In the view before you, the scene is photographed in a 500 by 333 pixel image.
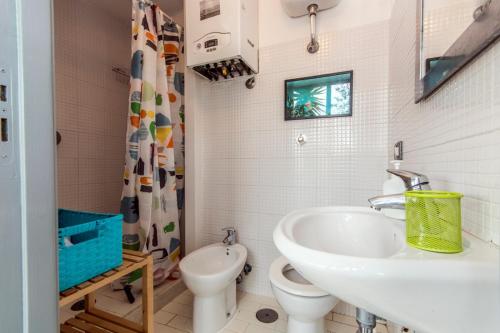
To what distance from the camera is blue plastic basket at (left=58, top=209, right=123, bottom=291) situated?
0.71 meters

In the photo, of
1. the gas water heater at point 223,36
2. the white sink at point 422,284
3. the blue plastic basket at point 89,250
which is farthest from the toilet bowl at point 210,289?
the gas water heater at point 223,36

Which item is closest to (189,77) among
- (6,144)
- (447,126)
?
(6,144)

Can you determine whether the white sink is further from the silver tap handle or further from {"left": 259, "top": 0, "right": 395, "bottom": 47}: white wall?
{"left": 259, "top": 0, "right": 395, "bottom": 47}: white wall

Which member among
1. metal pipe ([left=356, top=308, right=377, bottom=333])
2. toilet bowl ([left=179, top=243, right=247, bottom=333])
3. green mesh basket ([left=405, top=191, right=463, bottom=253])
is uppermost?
green mesh basket ([left=405, top=191, right=463, bottom=253])

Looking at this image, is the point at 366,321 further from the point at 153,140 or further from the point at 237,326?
the point at 153,140

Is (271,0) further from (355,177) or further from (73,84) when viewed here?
(73,84)

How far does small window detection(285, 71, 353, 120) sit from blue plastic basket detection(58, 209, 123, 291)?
1189mm

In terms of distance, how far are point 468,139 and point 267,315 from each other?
141cm

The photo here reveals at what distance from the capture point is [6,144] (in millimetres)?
391

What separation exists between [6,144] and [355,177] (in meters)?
1.48

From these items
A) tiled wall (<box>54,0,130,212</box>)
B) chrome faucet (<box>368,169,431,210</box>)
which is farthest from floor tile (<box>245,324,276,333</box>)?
tiled wall (<box>54,0,130,212</box>)

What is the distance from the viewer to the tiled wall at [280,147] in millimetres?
1380

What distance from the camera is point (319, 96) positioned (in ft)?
4.83

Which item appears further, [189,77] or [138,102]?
[189,77]
